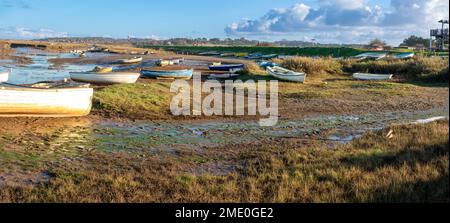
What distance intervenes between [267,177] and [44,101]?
10.0 meters

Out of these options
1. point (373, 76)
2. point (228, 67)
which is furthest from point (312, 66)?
point (228, 67)

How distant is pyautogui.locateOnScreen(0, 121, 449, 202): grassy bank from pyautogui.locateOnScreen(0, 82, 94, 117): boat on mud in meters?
5.31

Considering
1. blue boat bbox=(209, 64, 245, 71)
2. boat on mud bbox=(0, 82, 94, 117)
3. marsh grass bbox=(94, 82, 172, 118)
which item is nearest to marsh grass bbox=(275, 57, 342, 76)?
blue boat bbox=(209, 64, 245, 71)

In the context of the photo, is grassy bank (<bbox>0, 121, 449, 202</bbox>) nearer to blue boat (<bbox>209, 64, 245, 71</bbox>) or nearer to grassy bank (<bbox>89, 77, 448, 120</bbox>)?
grassy bank (<bbox>89, 77, 448, 120</bbox>)

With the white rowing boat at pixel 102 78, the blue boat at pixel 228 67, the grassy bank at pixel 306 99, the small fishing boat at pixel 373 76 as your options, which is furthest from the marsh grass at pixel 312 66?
the white rowing boat at pixel 102 78

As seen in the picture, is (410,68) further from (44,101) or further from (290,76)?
(44,101)

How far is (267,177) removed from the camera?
29.5 ft

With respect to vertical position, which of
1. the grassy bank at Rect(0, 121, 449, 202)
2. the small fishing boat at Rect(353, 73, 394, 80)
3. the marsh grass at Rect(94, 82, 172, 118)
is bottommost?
the grassy bank at Rect(0, 121, 449, 202)

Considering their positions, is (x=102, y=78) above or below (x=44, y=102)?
above

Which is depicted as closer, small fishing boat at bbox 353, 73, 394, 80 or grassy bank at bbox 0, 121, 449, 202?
grassy bank at bbox 0, 121, 449, 202

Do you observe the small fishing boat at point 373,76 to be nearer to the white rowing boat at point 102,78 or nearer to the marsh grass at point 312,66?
the marsh grass at point 312,66

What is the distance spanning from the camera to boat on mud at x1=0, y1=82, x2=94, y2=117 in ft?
49.2
